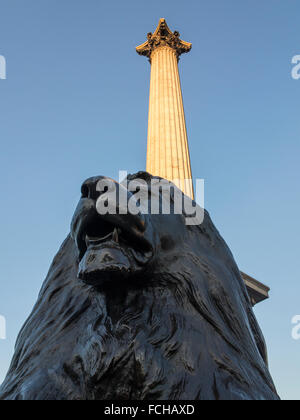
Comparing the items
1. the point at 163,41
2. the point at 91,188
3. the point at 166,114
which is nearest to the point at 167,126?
the point at 166,114

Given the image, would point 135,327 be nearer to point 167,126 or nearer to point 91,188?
point 91,188

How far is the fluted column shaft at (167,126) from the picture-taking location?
13.9 meters

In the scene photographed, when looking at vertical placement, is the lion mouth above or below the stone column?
below

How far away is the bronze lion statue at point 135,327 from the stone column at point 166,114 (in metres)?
11.0

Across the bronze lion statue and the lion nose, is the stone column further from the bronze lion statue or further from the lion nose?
the lion nose

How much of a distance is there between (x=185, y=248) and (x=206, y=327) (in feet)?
1.11

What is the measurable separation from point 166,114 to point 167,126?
54cm

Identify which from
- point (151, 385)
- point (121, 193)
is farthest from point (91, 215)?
point (151, 385)

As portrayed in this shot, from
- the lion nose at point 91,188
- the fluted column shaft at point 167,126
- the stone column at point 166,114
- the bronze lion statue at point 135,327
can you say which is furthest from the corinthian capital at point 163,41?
the lion nose at point 91,188

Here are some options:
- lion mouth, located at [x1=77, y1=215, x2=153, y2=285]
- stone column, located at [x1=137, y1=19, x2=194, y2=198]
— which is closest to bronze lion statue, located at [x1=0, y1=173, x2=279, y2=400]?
lion mouth, located at [x1=77, y1=215, x2=153, y2=285]

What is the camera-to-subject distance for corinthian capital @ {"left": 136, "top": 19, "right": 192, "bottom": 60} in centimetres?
1770

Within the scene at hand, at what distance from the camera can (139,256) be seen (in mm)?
1576
